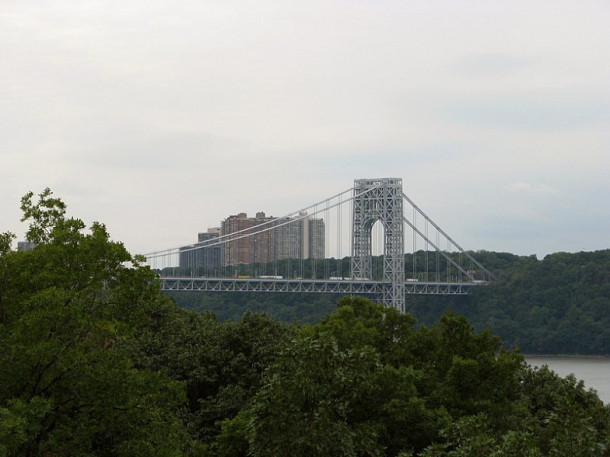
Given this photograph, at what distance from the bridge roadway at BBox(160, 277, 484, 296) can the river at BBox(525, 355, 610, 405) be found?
29.3 feet

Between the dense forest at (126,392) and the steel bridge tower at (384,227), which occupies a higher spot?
the steel bridge tower at (384,227)

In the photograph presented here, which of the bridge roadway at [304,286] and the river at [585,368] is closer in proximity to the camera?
the river at [585,368]

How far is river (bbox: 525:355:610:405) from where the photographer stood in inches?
2213

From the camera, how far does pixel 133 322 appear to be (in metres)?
17.1

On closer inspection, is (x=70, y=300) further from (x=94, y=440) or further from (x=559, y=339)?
(x=559, y=339)

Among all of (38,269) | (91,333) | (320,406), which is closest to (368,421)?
(320,406)

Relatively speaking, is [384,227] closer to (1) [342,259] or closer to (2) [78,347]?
(1) [342,259]

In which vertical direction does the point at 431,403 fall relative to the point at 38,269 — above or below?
below

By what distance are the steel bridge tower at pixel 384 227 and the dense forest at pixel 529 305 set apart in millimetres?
3808

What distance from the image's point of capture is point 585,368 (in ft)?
233

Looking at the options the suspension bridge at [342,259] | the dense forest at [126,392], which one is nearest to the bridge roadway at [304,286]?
the suspension bridge at [342,259]

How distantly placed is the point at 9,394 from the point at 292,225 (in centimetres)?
7416

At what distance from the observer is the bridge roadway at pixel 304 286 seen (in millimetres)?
70812

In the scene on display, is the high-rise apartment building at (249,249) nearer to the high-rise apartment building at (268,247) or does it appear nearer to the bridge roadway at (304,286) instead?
the high-rise apartment building at (268,247)
